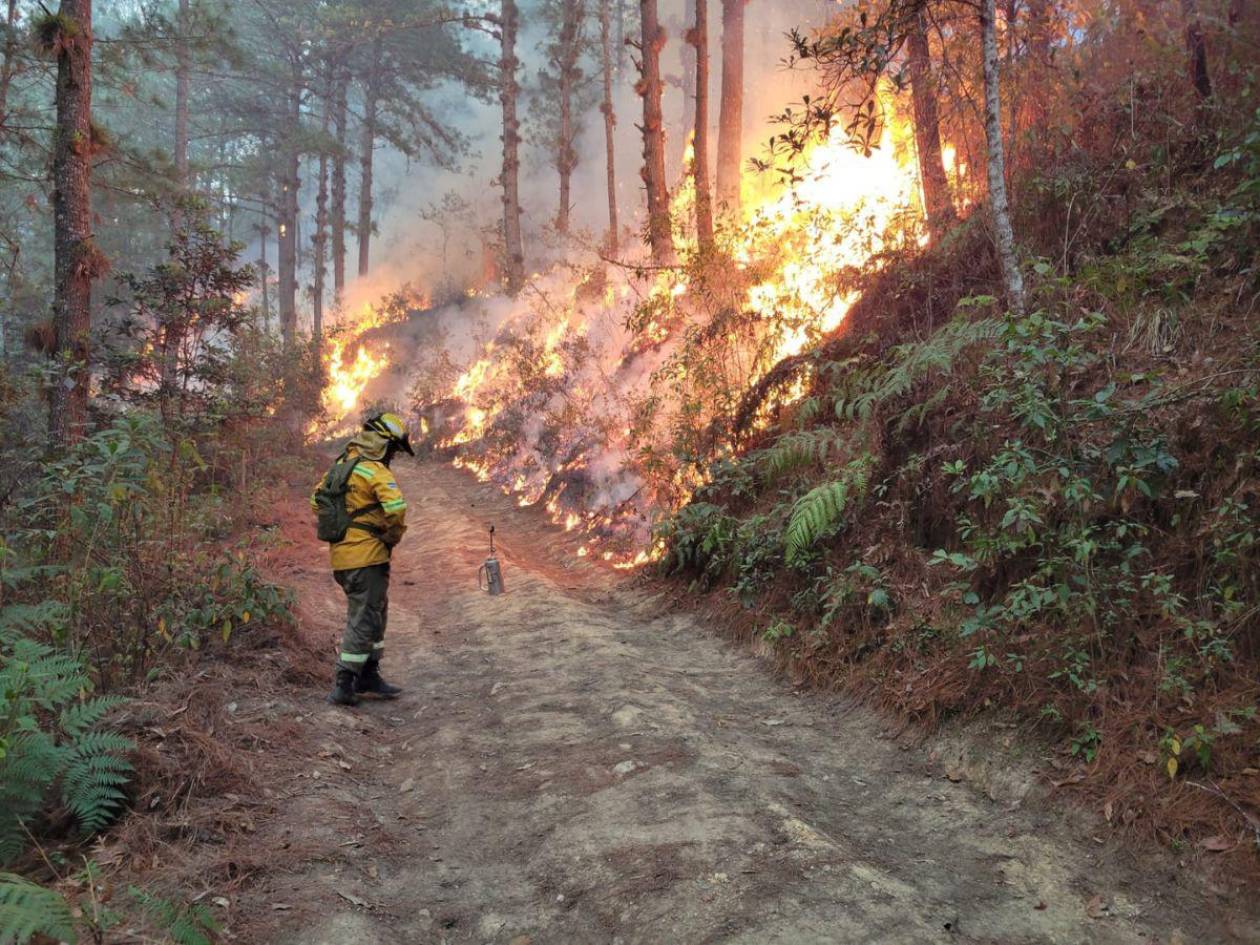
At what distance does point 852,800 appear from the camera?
4.37m

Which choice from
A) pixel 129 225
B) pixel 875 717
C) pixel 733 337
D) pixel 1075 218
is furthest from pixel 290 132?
pixel 875 717

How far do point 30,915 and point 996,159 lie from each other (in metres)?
7.56

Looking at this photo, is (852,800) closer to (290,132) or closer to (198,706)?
(198,706)

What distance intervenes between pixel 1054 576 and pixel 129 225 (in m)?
34.5

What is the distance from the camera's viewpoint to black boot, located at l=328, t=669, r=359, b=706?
5.91 metres

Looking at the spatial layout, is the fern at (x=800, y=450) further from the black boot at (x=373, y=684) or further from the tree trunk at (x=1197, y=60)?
the tree trunk at (x=1197, y=60)

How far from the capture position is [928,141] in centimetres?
976

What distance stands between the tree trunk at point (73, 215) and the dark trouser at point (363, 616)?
5.67m

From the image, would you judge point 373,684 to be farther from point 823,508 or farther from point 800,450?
point 800,450

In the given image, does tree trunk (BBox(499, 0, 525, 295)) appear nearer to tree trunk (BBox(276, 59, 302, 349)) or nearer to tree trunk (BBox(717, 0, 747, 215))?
tree trunk (BBox(717, 0, 747, 215))

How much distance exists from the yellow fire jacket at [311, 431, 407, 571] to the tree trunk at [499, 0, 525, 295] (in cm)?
1972

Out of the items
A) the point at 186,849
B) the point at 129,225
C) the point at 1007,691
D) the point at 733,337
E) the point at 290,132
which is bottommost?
the point at 186,849

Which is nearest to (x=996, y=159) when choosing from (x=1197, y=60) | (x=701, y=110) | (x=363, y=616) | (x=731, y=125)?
(x=1197, y=60)

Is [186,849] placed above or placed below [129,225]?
below
